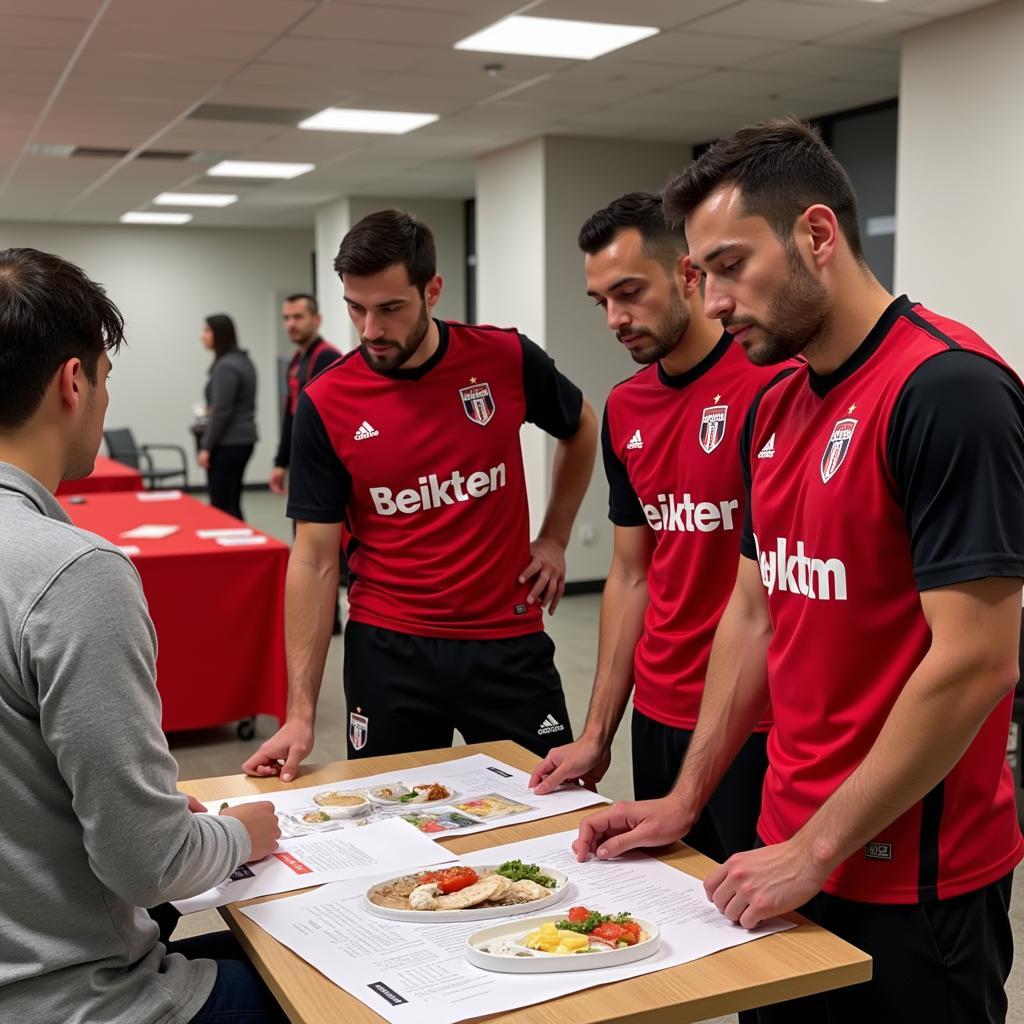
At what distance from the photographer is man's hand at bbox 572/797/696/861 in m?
1.59

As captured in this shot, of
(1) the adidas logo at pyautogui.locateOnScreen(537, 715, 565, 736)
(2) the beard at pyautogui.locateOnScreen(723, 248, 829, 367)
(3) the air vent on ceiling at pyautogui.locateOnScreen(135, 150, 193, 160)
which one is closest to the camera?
(2) the beard at pyautogui.locateOnScreen(723, 248, 829, 367)

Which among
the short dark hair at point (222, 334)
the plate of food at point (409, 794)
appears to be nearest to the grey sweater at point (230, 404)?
the short dark hair at point (222, 334)

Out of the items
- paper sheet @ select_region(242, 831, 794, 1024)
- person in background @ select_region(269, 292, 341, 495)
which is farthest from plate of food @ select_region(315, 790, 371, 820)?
person in background @ select_region(269, 292, 341, 495)

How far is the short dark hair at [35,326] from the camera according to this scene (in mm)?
1318

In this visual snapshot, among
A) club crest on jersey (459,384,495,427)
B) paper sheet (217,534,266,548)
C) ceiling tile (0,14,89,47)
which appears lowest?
paper sheet (217,534,266,548)

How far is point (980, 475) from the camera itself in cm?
126

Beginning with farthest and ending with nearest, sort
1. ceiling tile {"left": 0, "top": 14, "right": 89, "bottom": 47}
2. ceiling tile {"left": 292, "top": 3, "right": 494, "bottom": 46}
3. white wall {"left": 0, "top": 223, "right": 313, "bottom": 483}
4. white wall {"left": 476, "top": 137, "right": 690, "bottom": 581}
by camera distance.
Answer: white wall {"left": 0, "top": 223, "right": 313, "bottom": 483} → white wall {"left": 476, "top": 137, "right": 690, "bottom": 581} → ceiling tile {"left": 0, "top": 14, "right": 89, "bottom": 47} → ceiling tile {"left": 292, "top": 3, "right": 494, "bottom": 46}

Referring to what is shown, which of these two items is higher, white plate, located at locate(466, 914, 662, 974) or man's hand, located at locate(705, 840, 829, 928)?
man's hand, located at locate(705, 840, 829, 928)

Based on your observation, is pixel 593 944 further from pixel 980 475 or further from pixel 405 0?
pixel 405 0

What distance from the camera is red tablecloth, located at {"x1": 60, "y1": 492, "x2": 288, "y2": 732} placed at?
4.75 meters

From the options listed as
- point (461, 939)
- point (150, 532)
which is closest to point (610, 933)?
point (461, 939)

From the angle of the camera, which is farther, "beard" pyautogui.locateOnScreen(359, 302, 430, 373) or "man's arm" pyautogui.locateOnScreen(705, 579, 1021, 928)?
"beard" pyautogui.locateOnScreen(359, 302, 430, 373)

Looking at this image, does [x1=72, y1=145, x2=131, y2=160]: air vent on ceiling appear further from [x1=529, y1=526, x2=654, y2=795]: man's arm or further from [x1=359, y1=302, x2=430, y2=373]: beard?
[x1=529, y1=526, x2=654, y2=795]: man's arm

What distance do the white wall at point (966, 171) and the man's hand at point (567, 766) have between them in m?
3.63
